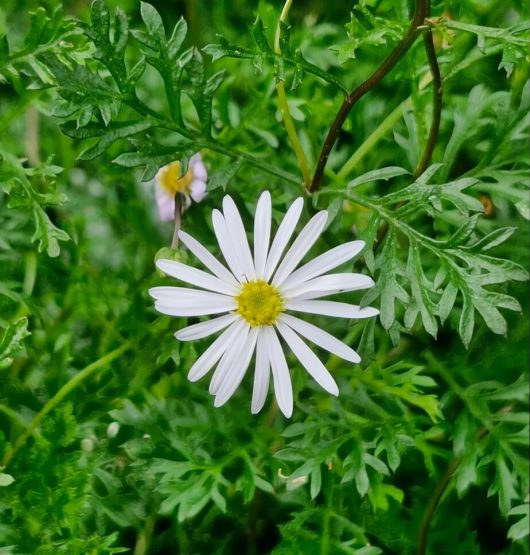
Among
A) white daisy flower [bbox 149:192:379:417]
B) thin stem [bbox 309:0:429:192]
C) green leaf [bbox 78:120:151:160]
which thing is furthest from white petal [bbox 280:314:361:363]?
green leaf [bbox 78:120:151:160]

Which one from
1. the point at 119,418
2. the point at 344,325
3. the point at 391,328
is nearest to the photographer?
the point at 391,328

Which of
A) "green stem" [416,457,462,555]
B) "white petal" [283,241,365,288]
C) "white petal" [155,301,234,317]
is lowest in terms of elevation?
"green stem" [416,457,462,555]

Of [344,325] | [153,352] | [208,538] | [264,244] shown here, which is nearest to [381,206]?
[264,244]

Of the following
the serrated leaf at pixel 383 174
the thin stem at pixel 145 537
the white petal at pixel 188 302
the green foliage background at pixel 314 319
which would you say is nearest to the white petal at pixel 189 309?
the white petal at pixel 188 302

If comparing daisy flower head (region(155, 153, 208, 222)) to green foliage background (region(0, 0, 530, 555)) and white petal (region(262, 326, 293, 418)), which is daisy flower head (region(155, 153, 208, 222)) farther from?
white petal (region(262, 326, 293, 418))

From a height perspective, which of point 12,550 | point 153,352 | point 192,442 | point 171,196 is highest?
point 171,196

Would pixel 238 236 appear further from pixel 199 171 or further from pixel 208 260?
pixel 199 171

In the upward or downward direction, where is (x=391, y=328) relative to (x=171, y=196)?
downward

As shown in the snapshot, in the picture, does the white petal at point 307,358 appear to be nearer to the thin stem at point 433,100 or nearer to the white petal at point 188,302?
the white petal at point 188,302

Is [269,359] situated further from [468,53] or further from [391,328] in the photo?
[468,53]
